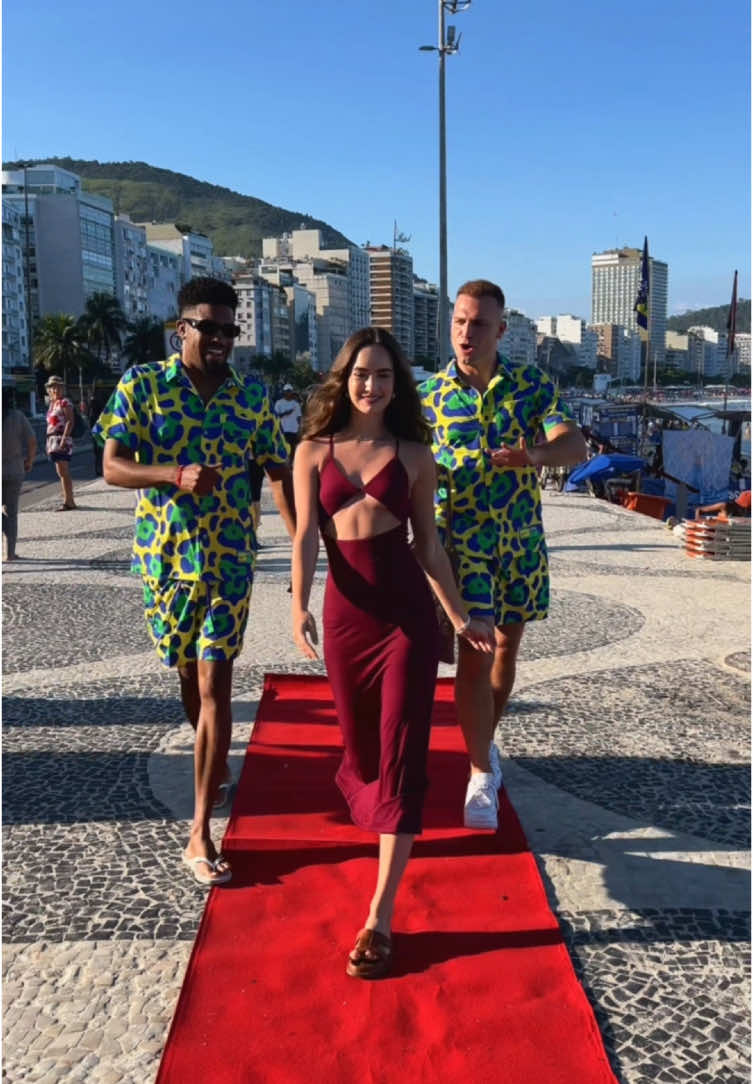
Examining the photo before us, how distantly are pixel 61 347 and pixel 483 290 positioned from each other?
80783 millimetres

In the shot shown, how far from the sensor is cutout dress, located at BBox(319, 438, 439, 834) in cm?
274

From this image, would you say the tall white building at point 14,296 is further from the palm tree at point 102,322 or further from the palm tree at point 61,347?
the palm tree at point 61,347

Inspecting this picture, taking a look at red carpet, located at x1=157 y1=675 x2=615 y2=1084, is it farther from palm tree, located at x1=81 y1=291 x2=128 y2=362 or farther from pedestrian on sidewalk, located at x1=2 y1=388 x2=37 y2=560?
palm tree, located at x1=81 y1=291 x2=128 y2=362

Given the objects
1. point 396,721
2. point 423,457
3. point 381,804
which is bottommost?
point 381,804

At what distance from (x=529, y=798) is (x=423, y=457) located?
163cm

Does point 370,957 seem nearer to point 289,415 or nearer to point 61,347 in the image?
point 289,415

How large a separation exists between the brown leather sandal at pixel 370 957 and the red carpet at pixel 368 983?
0.03 m

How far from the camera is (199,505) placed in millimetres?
3285

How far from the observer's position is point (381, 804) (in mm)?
2742

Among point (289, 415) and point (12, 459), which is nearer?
point (12, 459)

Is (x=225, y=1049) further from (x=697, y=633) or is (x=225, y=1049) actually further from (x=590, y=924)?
(x=697, y=633)

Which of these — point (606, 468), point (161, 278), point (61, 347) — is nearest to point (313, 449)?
point (606, 468)

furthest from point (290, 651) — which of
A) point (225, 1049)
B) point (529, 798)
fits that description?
point (225, 1049)

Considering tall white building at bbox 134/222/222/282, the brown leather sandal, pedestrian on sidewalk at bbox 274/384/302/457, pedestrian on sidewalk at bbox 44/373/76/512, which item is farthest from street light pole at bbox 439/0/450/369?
tall white building at bbox 134/222/222/282
